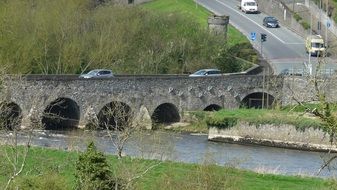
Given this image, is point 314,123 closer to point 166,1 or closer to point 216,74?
point 216,74

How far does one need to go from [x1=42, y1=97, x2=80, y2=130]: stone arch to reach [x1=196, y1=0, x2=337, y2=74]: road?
1724cm

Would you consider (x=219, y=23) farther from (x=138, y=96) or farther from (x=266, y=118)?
(x=266, y=118)

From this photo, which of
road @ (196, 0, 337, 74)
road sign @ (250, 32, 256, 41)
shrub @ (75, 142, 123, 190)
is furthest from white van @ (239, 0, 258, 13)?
shrub @ (75, 142, 123, 190)

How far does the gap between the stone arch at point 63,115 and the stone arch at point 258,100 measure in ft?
44.2

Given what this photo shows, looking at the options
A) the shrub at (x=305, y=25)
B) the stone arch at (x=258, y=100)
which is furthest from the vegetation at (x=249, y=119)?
the shrub at (x=305, y=25)

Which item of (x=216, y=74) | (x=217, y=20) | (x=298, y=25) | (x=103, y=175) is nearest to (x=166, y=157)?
(x=103, y=175)

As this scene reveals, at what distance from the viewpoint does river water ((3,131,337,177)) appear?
135ft

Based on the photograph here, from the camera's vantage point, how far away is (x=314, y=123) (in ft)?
184

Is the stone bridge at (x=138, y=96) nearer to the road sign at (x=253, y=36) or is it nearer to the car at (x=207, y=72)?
the car at (x=207, y=72)

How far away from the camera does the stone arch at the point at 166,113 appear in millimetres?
67062

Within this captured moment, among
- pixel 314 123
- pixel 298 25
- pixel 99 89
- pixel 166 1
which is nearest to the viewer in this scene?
pixel 314 123

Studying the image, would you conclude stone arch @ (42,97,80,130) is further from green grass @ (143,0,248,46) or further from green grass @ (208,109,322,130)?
green grass @ (143,0,248,46)

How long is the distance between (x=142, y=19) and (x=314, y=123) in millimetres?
25067

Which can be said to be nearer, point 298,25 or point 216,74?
point 216,74
